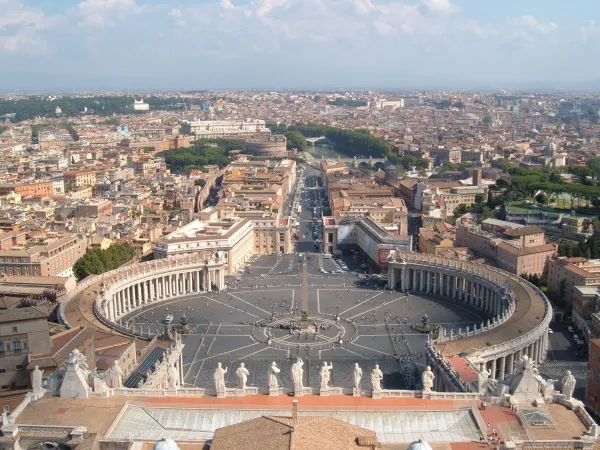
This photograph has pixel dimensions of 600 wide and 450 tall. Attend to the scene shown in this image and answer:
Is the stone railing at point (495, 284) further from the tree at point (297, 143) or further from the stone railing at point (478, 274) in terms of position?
the tree at point (297, 143)

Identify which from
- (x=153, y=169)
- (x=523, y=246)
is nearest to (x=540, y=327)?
(x=523, y=246)

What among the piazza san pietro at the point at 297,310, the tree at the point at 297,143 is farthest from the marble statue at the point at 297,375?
the tree at the point at 297,143

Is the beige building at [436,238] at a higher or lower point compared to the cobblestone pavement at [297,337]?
higher

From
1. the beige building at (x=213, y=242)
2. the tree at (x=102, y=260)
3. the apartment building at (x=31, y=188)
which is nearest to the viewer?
the tree at (x=102, y=260)

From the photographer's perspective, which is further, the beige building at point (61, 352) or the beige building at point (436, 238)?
the beige building at point (436, 238)

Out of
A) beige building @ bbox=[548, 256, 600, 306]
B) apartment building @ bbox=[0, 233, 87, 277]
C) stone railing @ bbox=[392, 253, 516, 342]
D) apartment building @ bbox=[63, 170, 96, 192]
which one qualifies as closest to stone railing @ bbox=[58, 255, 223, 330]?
apartment building @ bbox=[0, 233, 87, 277]

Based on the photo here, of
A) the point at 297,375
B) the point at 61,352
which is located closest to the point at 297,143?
the point at 61,352

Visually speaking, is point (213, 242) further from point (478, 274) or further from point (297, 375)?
point (297, 375)
